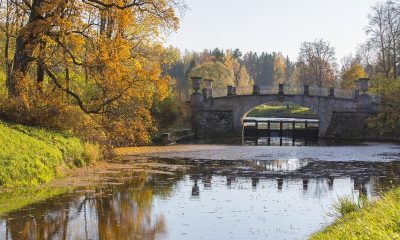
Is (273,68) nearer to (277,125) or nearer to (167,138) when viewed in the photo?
(277,125)

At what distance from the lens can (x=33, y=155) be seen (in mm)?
19438

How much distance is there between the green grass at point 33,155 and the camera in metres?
18.0

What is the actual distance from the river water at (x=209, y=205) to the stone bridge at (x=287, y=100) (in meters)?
23.8

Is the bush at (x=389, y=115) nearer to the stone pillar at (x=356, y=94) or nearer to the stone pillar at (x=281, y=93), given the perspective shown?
the stone pillar at (x=356, y=94)

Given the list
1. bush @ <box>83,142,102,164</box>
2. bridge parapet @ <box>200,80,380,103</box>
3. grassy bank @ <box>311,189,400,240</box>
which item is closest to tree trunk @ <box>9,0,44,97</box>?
bush @ <box>83,142,102,164</box>

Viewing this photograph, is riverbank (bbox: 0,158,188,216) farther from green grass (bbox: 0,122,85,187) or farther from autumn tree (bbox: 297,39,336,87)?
autumn tree (bbox: 297,39,336,87)

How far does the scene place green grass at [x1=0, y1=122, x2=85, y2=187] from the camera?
17989 mm

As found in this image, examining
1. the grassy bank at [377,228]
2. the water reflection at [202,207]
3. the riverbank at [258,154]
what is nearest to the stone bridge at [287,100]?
the riverbank at [258,154]

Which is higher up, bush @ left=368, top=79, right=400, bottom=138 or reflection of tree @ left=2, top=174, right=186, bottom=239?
bush @ left=368, top=79, right=400, bottom=138

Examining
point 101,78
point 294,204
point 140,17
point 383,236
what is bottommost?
point 294,204

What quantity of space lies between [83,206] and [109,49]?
1126 centimetres

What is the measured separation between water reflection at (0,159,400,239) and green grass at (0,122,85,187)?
224cm

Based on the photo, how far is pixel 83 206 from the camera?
15750 mm

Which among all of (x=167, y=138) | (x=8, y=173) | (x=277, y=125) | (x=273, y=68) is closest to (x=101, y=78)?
(x=8, y=173)
